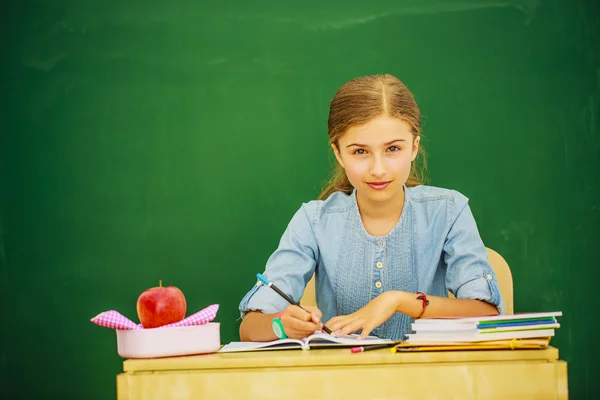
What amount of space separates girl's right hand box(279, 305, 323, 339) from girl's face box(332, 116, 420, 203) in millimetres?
502

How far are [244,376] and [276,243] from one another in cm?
161

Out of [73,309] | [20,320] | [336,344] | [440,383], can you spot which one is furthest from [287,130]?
[440,383]

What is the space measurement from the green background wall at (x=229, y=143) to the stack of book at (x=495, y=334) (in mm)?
1514

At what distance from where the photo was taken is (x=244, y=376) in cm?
128

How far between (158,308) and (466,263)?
3.01 ft

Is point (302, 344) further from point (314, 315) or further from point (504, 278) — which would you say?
point (504, 278)

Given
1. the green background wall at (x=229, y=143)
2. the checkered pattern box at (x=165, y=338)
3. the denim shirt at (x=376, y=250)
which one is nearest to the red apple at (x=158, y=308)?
the checkered pattern box at (x=165, y=338)

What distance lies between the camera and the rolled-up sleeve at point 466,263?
189cm

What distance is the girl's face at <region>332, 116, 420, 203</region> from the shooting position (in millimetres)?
1980

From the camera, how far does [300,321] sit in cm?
163

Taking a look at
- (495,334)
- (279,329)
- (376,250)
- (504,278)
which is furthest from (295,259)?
(495,334)

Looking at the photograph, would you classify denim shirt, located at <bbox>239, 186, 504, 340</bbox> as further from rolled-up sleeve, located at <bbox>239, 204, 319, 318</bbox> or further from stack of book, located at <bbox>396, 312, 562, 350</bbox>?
stack of book, located at <bbox>396, 312, 562, 350</bbox>

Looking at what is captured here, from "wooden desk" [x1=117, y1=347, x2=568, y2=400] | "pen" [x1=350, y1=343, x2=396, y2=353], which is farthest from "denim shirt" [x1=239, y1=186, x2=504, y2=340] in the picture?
"wooden desk" [x1=117, y1=347, x2=568, y2=400]

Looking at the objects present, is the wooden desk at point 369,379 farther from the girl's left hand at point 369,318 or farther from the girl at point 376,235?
the girl at point 376,235
